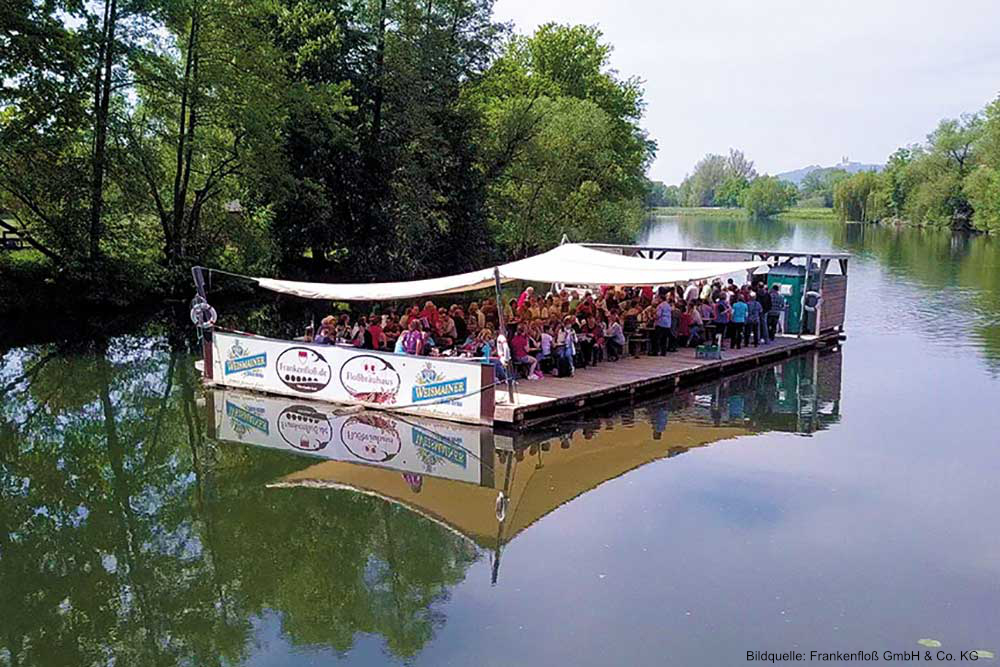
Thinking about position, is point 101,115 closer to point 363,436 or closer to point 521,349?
point 521,349

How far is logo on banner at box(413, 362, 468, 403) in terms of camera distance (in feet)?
43.1

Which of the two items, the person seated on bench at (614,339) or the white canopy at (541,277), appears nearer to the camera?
the white canopy at (541,277)

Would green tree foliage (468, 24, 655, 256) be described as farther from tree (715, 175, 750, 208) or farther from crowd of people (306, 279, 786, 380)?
tree (715, 175, 750, 208)

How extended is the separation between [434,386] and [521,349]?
2.12 meters

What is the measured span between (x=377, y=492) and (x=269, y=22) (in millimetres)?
23051

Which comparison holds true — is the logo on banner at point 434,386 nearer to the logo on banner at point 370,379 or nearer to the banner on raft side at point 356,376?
the banner on raft side at point 356,376

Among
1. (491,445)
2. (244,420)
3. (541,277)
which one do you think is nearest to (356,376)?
(244,420)

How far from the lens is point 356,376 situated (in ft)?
45.7

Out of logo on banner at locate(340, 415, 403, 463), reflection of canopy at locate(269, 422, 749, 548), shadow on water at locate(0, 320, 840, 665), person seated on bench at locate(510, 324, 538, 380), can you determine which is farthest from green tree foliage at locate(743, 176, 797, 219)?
logo on banner at locate(340, 415, 403, 463)

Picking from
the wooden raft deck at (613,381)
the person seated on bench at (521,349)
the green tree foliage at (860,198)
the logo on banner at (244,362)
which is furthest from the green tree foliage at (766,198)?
the logo on banner at (244,362)

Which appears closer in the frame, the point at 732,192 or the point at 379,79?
the point at 379,79

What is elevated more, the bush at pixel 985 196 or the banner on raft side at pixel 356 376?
the bush at pixel 985 196

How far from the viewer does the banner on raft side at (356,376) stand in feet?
42.9

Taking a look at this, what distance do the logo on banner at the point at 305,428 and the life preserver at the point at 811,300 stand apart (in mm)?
12332
